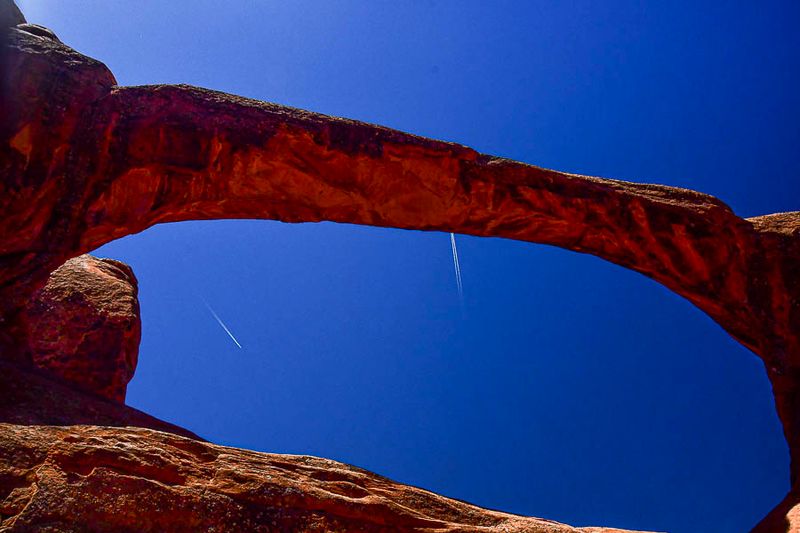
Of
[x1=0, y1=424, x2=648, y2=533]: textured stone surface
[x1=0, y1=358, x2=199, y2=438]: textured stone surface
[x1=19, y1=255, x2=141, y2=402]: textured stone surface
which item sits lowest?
[x1=0, y1=424, x2=648, y2=533]: textured stone surface

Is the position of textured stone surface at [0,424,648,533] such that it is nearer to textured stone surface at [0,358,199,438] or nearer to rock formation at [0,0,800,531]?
rock formation at [0,0,800,531]

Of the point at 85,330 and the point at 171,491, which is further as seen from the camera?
the point at 85,330

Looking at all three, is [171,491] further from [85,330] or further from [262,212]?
[85,330]

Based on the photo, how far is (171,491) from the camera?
249 inches

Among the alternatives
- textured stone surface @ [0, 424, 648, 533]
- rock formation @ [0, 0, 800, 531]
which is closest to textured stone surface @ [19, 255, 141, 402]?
rock formation @ [0, 0, 800, 531]

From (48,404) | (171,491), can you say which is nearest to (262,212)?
(48,404)

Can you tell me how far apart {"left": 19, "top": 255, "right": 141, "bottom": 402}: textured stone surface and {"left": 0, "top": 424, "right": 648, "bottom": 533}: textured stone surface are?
7.79 meters

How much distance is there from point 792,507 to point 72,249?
1384 centimetres

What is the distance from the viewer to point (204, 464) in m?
7.13

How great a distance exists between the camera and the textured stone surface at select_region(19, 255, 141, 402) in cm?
1424

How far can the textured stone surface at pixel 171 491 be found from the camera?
5754 mm

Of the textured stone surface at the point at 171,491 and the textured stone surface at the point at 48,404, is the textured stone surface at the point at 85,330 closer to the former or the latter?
the textured stone surface at the point at 48,404

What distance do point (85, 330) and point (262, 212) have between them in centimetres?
564

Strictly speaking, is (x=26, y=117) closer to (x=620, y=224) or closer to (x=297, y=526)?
(x=297, y=526)
